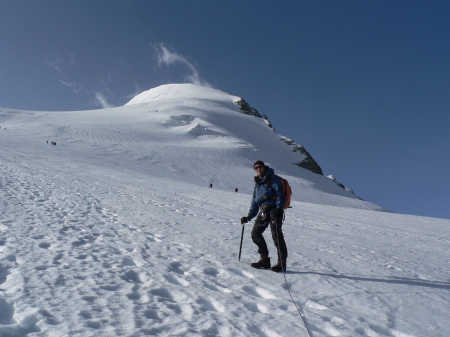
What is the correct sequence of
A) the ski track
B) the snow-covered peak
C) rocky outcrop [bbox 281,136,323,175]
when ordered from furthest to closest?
the snow-covered peak → rocky outcrop [bbox 281,136,323,175] → the ski track

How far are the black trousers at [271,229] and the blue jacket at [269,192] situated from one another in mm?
118

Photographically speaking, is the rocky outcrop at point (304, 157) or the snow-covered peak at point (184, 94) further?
the snow-covered peak at point (184, 94)

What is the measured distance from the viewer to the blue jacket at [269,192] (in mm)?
4707

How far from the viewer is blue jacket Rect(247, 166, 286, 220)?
4707 mm

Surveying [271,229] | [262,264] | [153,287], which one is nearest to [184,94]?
[271,229]

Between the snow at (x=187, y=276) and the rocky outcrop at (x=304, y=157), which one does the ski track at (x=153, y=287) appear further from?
the rocky outcrop at (x=304, y=157)

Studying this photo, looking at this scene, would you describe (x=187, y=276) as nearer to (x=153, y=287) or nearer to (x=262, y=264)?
(x=153, y=287)

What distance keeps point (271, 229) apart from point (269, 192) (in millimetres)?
616

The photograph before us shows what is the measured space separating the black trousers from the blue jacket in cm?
12

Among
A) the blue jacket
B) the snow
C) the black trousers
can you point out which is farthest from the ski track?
the blue jacket

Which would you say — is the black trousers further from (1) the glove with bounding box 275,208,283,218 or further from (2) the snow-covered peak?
(2) the snow-covered peak

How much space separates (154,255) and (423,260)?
6.17 metres

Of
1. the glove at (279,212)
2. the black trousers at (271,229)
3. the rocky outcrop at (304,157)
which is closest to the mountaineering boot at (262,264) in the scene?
the black trousers at (271,229)

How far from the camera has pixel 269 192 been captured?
489 cm
